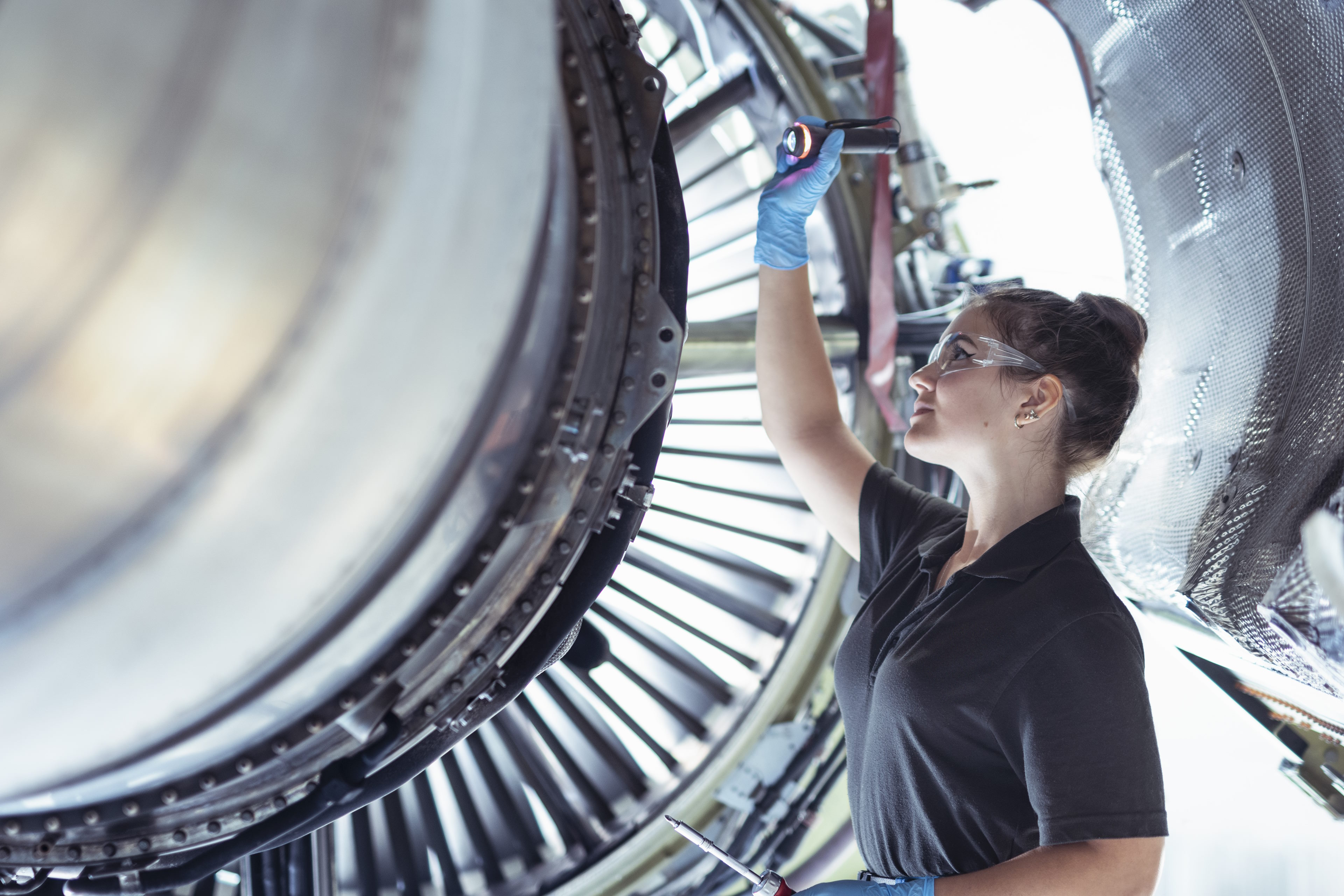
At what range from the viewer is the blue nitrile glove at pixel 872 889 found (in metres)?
1.51

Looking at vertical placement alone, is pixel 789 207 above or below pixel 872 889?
above

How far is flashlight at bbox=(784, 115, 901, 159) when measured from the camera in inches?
76.7

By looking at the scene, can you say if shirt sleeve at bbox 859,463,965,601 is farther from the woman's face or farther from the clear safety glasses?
the clear safety glasses

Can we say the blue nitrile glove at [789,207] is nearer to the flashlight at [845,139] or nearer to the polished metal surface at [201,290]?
the flashlight at [845,139]

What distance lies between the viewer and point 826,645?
274 centimetres

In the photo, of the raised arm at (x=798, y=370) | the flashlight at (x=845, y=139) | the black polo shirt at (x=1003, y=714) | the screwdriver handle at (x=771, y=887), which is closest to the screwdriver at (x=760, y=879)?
the screwdriver handle at (x=771, y=887)

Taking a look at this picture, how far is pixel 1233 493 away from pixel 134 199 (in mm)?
A: 1916

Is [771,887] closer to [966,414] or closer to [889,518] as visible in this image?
[889,518]

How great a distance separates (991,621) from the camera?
1621mm

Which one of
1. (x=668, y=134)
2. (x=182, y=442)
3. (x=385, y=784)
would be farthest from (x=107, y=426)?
(x=668, y=134)

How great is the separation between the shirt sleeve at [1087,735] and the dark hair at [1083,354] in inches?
14.5

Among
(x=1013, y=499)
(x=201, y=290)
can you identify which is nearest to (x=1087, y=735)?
(x=1013, y=499)

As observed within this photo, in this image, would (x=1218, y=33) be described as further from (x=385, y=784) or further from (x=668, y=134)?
(x=385, y=784)

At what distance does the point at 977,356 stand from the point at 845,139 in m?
0.52
